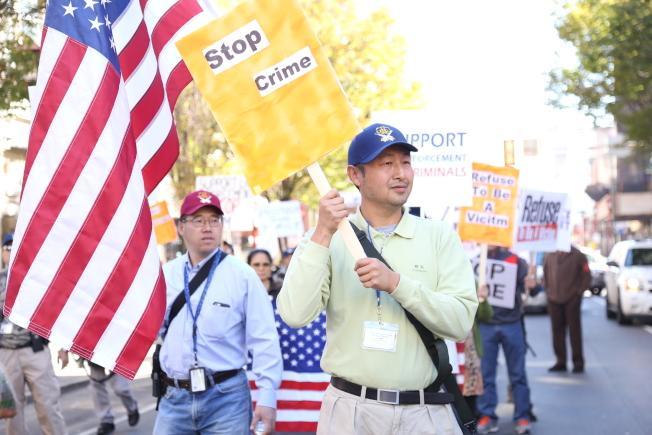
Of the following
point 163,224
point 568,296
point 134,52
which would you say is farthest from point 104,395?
point 568,296

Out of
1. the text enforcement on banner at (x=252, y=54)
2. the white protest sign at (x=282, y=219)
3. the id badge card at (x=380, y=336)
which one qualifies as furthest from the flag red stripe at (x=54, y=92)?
the white protest sign at (x=282, y=219)

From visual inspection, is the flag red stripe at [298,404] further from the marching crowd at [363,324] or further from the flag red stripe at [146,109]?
the flag red stripe at [146,109]

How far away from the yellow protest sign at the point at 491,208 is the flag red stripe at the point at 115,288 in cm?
712

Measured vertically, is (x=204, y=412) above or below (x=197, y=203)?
below

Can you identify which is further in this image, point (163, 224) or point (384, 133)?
point (163, 224)

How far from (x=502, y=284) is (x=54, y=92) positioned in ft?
24.2

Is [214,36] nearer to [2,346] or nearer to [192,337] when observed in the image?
[192,337]

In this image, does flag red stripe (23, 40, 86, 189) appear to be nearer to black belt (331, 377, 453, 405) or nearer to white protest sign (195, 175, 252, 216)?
black belt (331, 377, 453, 405)

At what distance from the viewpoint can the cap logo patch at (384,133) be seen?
14.8 feet

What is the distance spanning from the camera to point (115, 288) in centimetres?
501

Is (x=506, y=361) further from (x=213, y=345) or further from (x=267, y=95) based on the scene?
(x=267, y=95)

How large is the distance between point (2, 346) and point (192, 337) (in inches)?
175

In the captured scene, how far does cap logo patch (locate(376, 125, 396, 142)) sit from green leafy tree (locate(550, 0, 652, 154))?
62.8ft

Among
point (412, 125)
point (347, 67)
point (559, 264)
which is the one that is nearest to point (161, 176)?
point (412, 125)
